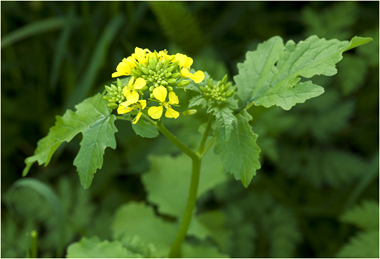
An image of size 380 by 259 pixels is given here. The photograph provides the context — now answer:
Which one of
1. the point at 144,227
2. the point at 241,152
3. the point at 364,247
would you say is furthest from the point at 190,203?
the point at 364,247

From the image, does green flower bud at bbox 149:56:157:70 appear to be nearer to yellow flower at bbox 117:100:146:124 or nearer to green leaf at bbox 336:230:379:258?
yellow flower at bbox 117:100:146:124

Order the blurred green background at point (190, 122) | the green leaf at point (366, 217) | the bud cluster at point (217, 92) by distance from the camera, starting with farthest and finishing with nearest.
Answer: the blurred green background at point (190, 122)
the green leaf at point (366, 217)
the bud cluster at point (217, 92)

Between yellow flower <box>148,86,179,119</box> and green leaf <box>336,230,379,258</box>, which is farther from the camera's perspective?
green leaf <box>336,230,379,258</box>

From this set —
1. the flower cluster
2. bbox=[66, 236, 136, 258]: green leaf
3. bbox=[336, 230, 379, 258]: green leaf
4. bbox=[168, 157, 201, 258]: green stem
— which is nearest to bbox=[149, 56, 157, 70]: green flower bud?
the flower cluster

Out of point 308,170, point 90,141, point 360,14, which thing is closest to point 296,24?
point 360,14

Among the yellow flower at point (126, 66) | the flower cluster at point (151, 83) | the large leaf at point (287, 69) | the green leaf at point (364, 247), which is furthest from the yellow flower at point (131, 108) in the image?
the green leaf at point (364, 247)

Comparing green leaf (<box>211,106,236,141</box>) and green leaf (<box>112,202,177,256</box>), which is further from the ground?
green leaf (<box>211,106,236,141</box>)

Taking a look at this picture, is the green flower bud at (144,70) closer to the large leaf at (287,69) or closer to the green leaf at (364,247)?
the large leaf at (287,69)
